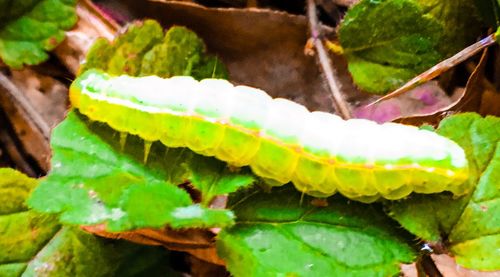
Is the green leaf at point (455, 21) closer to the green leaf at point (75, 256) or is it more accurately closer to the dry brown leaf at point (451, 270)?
the dry brown leaf at point (451, 270)

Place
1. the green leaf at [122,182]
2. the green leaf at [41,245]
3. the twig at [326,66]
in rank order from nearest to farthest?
the green leaf at [122,182]
the green leaf at [41,245]
the twig at [326,66]

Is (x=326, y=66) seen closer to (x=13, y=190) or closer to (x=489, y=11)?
(x=489, y=11)

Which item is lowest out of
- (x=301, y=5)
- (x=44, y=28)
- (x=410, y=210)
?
(x=410, y=210)

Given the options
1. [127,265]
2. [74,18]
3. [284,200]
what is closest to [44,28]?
[74,18]

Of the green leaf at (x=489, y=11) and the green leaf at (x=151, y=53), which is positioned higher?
the green leaf at (x=489, y=11)

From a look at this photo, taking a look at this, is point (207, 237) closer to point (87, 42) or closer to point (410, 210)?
point (410, 210)

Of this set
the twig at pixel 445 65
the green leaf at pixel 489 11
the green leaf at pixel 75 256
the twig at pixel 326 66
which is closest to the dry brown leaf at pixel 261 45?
the twig at pixel 326 66
